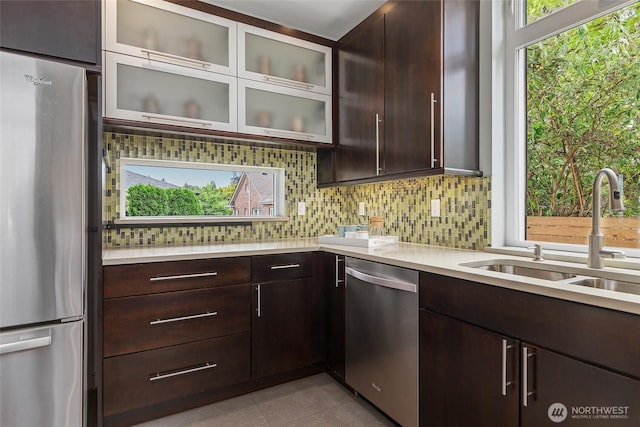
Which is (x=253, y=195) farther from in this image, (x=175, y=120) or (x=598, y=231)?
(x=598, y=231)

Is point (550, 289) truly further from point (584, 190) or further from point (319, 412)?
point (319, 412)

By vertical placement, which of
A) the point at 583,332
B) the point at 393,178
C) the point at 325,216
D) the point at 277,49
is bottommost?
the point at 583,332

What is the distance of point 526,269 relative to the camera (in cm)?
170

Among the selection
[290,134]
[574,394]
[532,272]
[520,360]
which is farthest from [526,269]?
[290,134]

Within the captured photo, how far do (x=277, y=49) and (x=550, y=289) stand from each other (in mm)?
2246

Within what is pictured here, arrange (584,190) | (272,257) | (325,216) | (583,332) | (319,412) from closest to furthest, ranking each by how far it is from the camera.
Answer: (583,332), (584,190), (319,412), (272,257), (325,216)

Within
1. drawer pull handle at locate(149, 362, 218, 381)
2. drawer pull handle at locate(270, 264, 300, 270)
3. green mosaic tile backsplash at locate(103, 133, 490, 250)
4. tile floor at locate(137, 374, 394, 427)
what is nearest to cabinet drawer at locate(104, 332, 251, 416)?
drawer pull handle at locate(149, 362, 218, 381)

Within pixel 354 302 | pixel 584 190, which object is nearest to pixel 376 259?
pixel 354 302

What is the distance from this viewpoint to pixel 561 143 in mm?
1859

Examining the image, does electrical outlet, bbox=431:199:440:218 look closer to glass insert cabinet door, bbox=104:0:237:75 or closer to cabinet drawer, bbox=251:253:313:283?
cabinet drawer, bbox=251:253:313:283

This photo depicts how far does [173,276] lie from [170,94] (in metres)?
1.11

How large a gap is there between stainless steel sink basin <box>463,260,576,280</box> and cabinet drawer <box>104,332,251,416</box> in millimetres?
1413

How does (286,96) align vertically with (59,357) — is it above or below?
above

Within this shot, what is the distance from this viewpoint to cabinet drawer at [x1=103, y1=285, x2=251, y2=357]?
1.77 m
